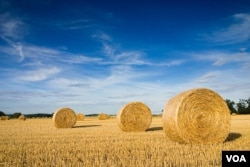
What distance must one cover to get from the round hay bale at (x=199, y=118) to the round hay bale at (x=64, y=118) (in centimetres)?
1315

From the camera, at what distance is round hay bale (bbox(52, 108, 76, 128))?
78.6 feet

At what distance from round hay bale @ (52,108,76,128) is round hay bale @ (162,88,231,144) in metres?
13.2

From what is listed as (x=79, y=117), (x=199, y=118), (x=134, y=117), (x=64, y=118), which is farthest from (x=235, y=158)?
(x=79, y=117)

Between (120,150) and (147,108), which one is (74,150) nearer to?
(120,150)

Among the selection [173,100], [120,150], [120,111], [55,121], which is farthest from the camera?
[55,121]

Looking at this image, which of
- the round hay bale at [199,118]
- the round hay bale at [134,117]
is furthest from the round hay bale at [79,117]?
the round hay bale at [199,118]

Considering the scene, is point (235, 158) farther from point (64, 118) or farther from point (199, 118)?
point (64, 118)

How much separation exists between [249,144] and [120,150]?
383 cm

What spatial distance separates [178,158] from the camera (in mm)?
8055

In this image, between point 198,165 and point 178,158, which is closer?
point 198,165

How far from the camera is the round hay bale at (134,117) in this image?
17.9 metres

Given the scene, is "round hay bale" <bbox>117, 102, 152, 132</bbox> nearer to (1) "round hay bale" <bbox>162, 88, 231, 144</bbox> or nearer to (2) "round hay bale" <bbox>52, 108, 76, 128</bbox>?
(1) "round hay bale" <bbox>162, 88, 231, 144</bbox>

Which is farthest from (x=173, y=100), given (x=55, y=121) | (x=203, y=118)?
(x=55, y=121)

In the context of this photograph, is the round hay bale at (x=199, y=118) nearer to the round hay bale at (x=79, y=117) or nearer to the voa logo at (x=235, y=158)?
the voa logo at (x=235, y=158)
